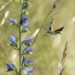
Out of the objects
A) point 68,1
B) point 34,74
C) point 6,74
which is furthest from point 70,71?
point 68,1

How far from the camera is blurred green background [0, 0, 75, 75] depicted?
10.5 feet

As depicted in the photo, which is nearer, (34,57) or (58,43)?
(34,57)

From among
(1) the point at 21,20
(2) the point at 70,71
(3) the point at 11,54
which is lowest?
(2) the point at 70,71

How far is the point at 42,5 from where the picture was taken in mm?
4395

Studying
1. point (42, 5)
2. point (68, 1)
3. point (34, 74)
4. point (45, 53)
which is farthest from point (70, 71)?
point (68, 1)

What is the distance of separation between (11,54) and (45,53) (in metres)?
0.45

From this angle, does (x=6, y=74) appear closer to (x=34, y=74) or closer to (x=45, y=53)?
(x=34, y=74)

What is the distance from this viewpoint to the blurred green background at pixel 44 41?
3.20 m

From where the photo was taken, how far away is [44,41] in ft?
12.4

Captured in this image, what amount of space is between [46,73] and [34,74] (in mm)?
105

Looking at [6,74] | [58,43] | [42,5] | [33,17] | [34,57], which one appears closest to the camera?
[6,74]

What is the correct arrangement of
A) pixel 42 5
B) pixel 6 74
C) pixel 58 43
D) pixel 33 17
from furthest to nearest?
pixel 42 5
pixel 33 17
pixel 58 43
pixel 6 74

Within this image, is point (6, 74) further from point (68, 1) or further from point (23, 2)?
point (68, 1)

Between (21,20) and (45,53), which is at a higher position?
(21,20)
